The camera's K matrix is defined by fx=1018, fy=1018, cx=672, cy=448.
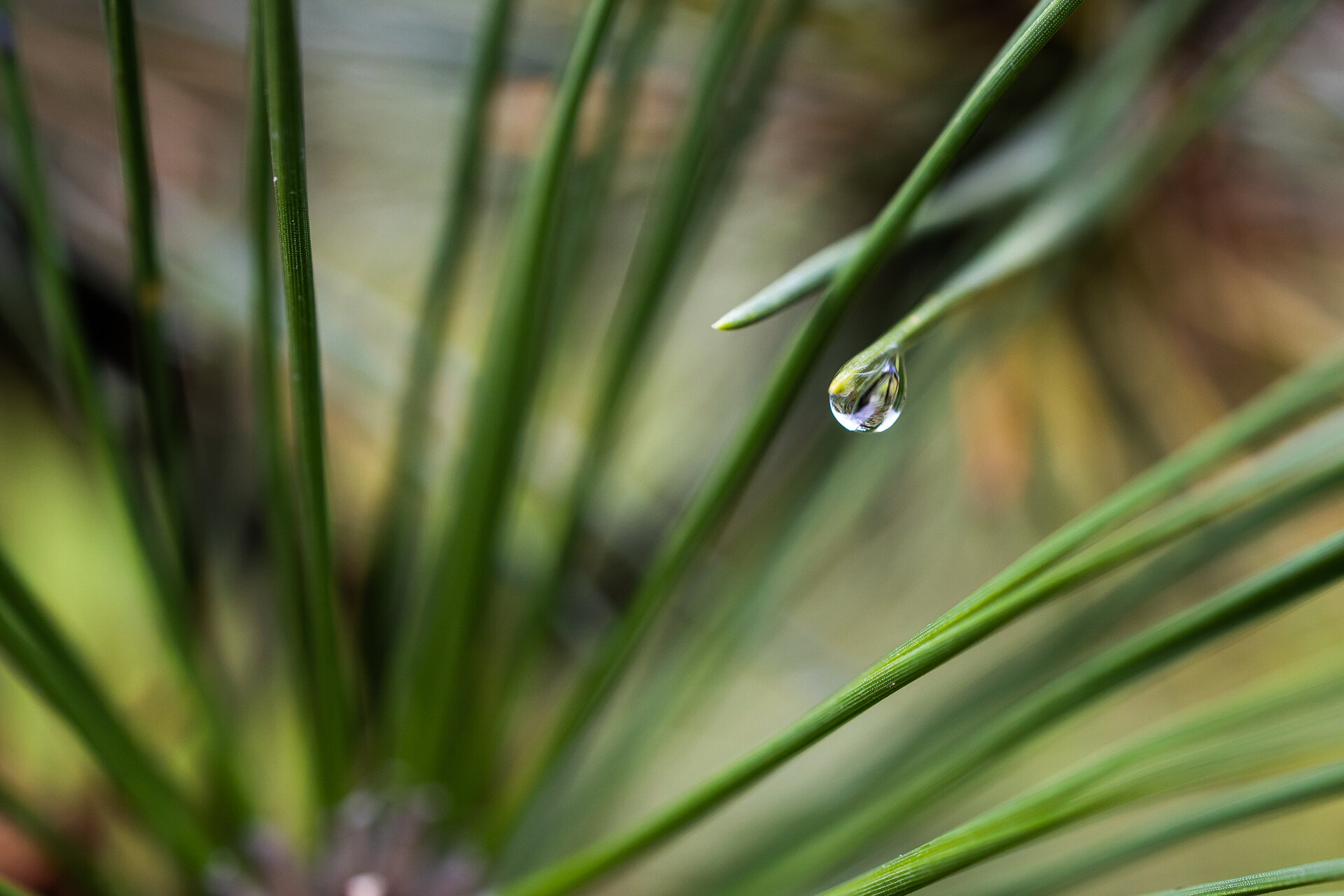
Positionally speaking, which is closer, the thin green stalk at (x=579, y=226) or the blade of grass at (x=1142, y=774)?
the blade of grass at (x=1142, y=774)

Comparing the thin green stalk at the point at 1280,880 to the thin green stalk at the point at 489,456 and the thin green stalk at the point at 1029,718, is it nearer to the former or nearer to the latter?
the thin green stalk at the point at 1029,718

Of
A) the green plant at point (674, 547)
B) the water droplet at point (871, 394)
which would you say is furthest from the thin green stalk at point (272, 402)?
the water droplet at point (871, 394)

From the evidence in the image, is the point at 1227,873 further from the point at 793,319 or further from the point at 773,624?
the point at 793,319

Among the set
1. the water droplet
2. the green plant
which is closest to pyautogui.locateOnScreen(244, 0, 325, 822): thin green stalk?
the green plant

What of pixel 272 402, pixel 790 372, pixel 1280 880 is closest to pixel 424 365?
pixel 272 402

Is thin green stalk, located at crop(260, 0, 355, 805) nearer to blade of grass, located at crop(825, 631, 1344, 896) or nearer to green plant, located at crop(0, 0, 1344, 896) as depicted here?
green plant, located at crop(0, 0, 1344, 896)
